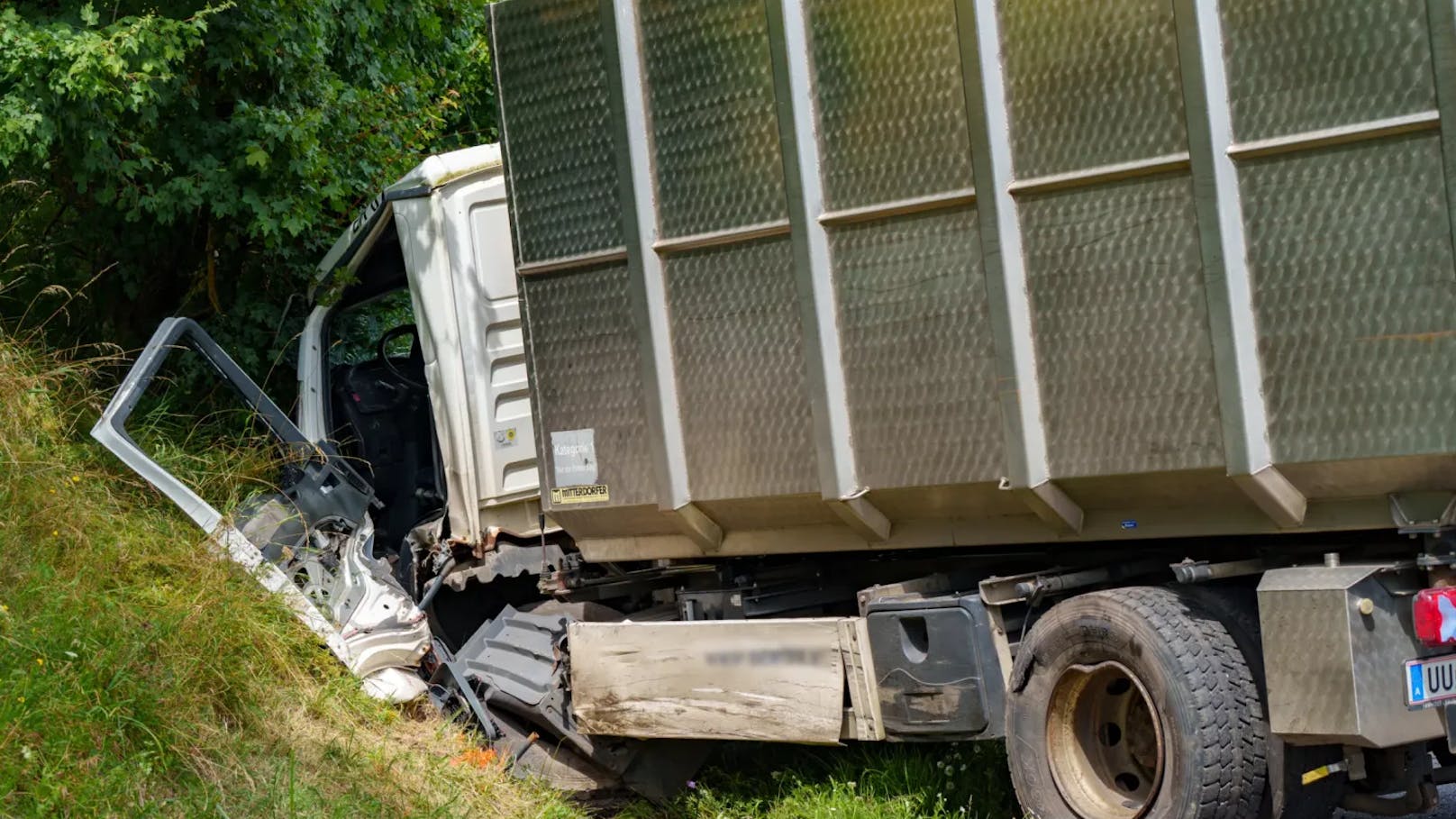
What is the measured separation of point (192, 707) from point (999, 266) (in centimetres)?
298

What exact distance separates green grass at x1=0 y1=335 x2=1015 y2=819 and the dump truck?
0.79 feet

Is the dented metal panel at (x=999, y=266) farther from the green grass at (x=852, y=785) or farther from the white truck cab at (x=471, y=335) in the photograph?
the white truck cab at (x=471, y=335)

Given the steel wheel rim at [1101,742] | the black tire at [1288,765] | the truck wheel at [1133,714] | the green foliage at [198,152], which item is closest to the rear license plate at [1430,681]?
the black tire at [1288,765]

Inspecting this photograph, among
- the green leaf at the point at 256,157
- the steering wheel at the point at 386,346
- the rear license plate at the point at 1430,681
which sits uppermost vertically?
the green leaf at the point at 256,157

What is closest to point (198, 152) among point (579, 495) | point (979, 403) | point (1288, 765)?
point (579, 495)

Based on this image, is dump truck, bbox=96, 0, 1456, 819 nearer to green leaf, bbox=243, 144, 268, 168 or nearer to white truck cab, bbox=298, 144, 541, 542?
white truck cab, bbox=298, 144, 541, 542

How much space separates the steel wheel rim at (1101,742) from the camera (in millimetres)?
4840

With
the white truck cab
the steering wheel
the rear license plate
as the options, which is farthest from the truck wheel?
the steering wheel

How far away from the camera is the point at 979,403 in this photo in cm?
498

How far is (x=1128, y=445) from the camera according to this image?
467 centimetres

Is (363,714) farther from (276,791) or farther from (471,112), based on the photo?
(471,112)

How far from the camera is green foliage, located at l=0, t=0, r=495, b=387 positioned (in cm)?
721

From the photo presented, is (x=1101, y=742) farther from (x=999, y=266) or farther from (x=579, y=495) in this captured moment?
(x=579, y=495)

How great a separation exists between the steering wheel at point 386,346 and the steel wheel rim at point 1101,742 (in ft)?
14.2
